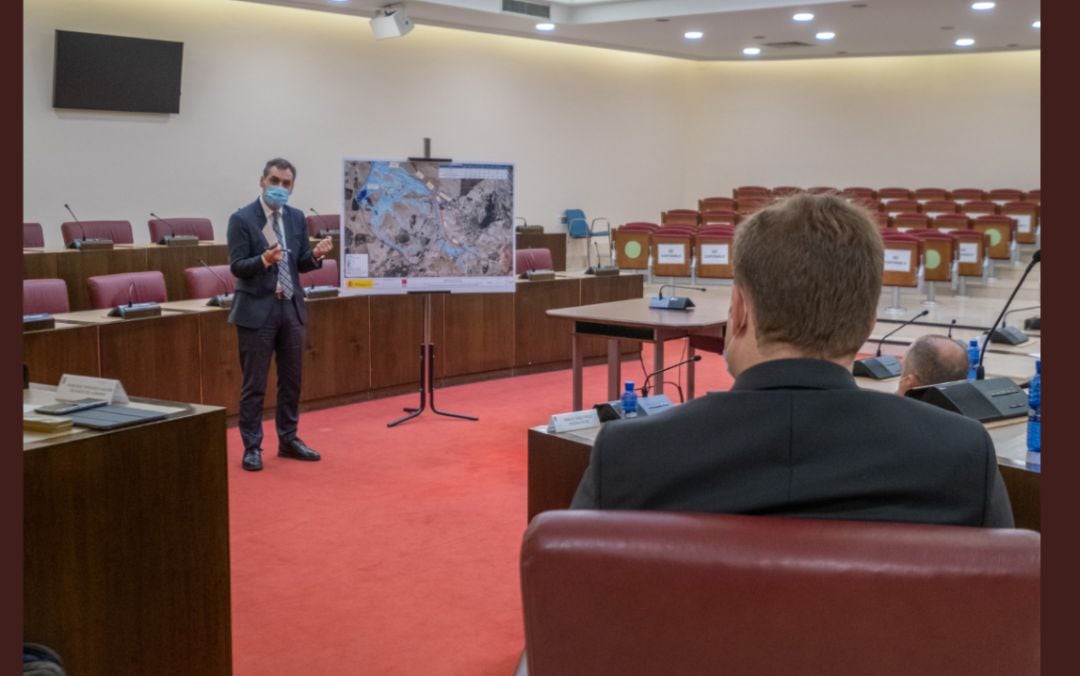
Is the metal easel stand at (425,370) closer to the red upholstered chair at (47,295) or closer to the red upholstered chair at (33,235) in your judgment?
the red upholstered chair at (47,295)

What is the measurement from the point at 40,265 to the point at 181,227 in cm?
367

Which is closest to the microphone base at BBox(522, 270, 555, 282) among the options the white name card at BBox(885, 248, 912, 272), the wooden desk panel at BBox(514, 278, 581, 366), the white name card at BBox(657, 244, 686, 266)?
the wooden desk panel at BBox(514, 278, 581, 366)

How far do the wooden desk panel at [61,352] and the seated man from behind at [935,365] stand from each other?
413 centimetres

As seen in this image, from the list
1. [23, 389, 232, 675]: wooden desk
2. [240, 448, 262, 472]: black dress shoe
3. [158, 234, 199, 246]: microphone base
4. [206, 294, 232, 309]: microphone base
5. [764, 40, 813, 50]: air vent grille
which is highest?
[764, 40, 813, 50]: air vent grille

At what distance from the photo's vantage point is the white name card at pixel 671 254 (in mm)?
11359

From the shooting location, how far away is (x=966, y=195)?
1591 cm

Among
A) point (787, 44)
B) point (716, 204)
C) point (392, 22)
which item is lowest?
point (716, 204)

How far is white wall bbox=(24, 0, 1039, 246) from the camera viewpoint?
444 inches

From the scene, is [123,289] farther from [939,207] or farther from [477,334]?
[939,207]

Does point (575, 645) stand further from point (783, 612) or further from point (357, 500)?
point (357, 500)

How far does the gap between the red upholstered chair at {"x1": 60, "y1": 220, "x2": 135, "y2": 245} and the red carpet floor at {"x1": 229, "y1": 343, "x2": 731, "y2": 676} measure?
4.47 metres

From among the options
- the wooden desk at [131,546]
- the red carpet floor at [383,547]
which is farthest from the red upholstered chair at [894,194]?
the wooden desk at [131,546]

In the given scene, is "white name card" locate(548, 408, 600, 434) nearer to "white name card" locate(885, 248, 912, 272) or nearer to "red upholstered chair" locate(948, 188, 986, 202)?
"white name card" locate(885, 248, 912, 272)

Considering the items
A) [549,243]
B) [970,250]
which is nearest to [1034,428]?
[970,250]
